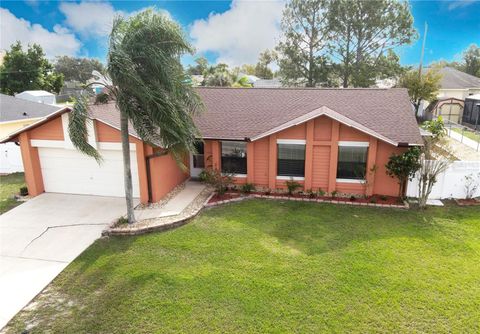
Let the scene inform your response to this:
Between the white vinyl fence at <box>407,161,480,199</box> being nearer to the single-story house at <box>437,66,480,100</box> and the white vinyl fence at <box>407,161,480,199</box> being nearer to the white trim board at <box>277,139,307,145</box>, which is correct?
the white trim board at <box>277,139,307,145</box>

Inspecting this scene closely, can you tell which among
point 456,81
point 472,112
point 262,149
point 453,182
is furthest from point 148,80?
point 456,81

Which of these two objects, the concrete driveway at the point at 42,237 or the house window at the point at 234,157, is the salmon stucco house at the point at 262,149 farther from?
the concrete driveway at the point at 42,237

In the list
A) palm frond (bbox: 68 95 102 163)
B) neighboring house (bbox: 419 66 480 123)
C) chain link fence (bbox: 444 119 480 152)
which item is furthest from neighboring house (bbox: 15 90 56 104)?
neighboring house (bbox: 419 66 480 123)

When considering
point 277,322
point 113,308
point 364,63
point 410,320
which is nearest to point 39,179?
point 113,308

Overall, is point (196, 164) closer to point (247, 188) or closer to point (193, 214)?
point (247, 188)

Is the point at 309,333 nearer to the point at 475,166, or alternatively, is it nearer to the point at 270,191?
the point at 270,191
